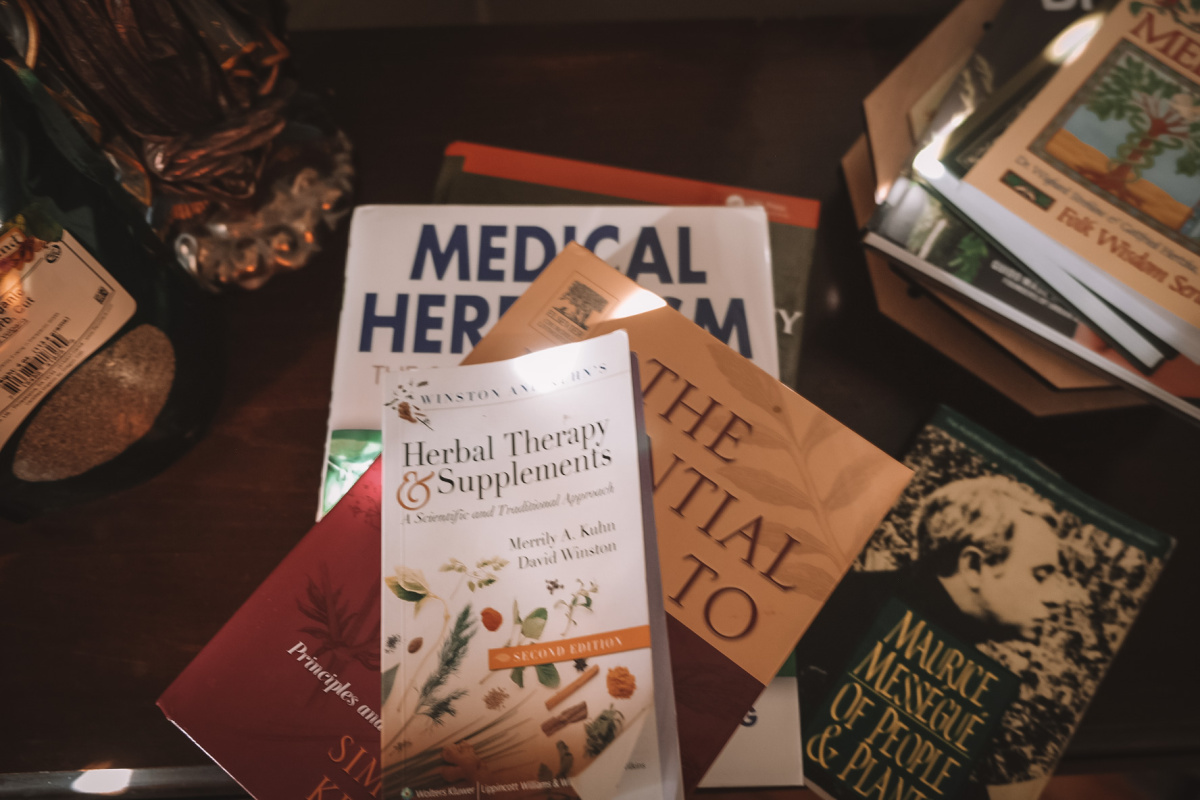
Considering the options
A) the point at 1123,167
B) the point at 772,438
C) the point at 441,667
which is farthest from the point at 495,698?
the point at 1123,167

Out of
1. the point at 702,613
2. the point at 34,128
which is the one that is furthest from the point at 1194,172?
the point at 34,128

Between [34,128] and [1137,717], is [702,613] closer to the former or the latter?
[1137,717]

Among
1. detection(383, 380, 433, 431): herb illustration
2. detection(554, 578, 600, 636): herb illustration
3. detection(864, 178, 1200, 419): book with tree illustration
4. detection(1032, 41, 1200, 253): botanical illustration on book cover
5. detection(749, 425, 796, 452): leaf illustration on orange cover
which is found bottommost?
detection(554, 578, 600, 636): herb illustration

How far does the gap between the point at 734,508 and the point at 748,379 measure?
0.10 m

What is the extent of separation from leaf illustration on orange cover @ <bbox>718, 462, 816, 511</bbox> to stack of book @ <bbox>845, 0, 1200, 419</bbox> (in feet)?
0.84

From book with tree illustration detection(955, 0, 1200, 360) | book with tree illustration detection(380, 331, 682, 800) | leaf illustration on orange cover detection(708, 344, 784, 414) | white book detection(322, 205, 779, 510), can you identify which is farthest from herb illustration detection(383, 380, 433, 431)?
book with tree illustration detection(955, 0, 1200, 360)

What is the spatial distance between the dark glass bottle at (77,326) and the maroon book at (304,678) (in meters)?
0.17

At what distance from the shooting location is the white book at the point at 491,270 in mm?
568

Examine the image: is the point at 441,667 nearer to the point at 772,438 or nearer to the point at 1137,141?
the point at 772,438

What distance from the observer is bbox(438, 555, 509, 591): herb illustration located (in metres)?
0.41

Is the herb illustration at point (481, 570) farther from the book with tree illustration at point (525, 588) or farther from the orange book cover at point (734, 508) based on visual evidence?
the orange book cover at point (734, 508)

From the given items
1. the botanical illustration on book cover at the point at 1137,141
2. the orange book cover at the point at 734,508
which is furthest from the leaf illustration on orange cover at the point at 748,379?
→ the botanical illustration on book cover at the point at 1137,141

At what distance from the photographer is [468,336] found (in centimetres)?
57

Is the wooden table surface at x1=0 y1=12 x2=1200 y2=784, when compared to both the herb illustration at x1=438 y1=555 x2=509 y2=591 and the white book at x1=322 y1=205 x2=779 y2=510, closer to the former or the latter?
the white book at x1=322 y1=205 x2=779 y2=510
